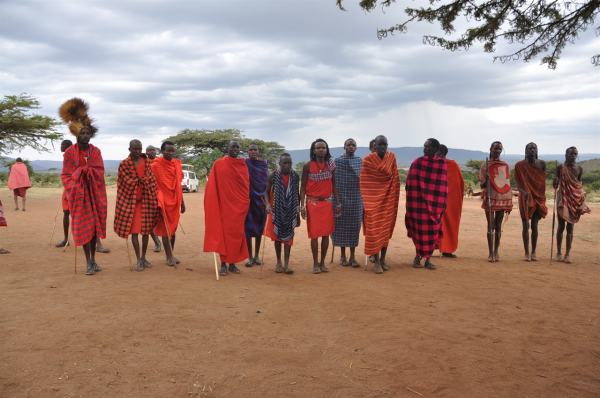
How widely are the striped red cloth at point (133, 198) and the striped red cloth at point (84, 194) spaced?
0.27 m

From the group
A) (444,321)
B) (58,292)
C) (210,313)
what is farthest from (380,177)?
(58,292)

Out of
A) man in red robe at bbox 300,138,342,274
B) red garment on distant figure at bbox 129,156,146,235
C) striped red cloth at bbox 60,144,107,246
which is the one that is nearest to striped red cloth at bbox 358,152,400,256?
man in red robe at bbox 300,138,342,274

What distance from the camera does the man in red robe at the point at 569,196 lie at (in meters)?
8.02

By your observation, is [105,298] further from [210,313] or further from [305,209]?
[305,209]

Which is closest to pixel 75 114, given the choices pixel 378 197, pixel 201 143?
pixel 378 197

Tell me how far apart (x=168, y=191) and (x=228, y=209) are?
142 centimetres

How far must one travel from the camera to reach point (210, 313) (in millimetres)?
4906

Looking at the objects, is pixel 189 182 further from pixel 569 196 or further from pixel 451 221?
pixel 569 196

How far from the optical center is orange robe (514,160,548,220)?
813cm

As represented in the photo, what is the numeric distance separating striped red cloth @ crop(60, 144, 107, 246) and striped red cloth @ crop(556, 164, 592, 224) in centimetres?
771

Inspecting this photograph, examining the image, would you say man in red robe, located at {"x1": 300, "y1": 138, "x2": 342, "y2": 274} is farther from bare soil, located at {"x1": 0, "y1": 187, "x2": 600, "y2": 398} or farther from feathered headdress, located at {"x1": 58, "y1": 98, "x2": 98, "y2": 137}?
feathered headdress, located at {"x1": 58, "y1": 98, "x2": 98, "y2": 137}

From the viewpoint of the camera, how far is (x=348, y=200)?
755cm

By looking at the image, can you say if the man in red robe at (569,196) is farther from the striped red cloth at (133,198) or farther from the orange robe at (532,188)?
the striped red cloth at (133,198)

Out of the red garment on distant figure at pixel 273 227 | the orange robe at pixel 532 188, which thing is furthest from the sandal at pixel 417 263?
the orange robe at pixel 532 188
